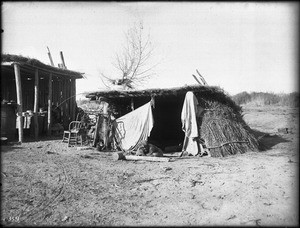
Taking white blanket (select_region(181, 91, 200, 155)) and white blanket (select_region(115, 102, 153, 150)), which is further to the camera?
white blanket (select_region(115, 102, 153, 150))

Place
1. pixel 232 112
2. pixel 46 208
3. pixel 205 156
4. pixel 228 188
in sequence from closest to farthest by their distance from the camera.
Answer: pixel 46 208
pixel 228 188
pixel 205 156
pixel 232 112

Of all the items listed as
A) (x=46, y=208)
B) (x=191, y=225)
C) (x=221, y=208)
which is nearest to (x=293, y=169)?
(x=221, y=208)

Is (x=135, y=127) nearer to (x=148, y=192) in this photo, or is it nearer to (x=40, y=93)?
(x=148, y=192)

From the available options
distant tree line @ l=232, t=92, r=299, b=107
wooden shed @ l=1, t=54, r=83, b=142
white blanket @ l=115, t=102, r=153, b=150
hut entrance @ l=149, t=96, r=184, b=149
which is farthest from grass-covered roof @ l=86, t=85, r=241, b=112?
distant tree line @ l=232, t=92, r=299, b=107

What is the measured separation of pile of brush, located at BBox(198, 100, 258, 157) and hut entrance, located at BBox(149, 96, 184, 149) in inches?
122

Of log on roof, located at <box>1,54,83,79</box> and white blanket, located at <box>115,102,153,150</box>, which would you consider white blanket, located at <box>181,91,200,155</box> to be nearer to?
white blanket, located at <box>115,102,153,150</box>

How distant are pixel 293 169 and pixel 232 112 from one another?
4.07 m

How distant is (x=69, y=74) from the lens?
1379 cm

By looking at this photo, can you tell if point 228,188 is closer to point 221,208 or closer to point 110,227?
point 221,208

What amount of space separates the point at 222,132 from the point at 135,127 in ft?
10.9

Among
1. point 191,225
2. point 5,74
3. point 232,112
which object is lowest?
point 191,225

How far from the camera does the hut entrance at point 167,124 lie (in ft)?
40.7

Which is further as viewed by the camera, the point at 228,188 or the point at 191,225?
the point at 228,188

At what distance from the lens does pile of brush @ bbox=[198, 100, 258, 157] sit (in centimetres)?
839
